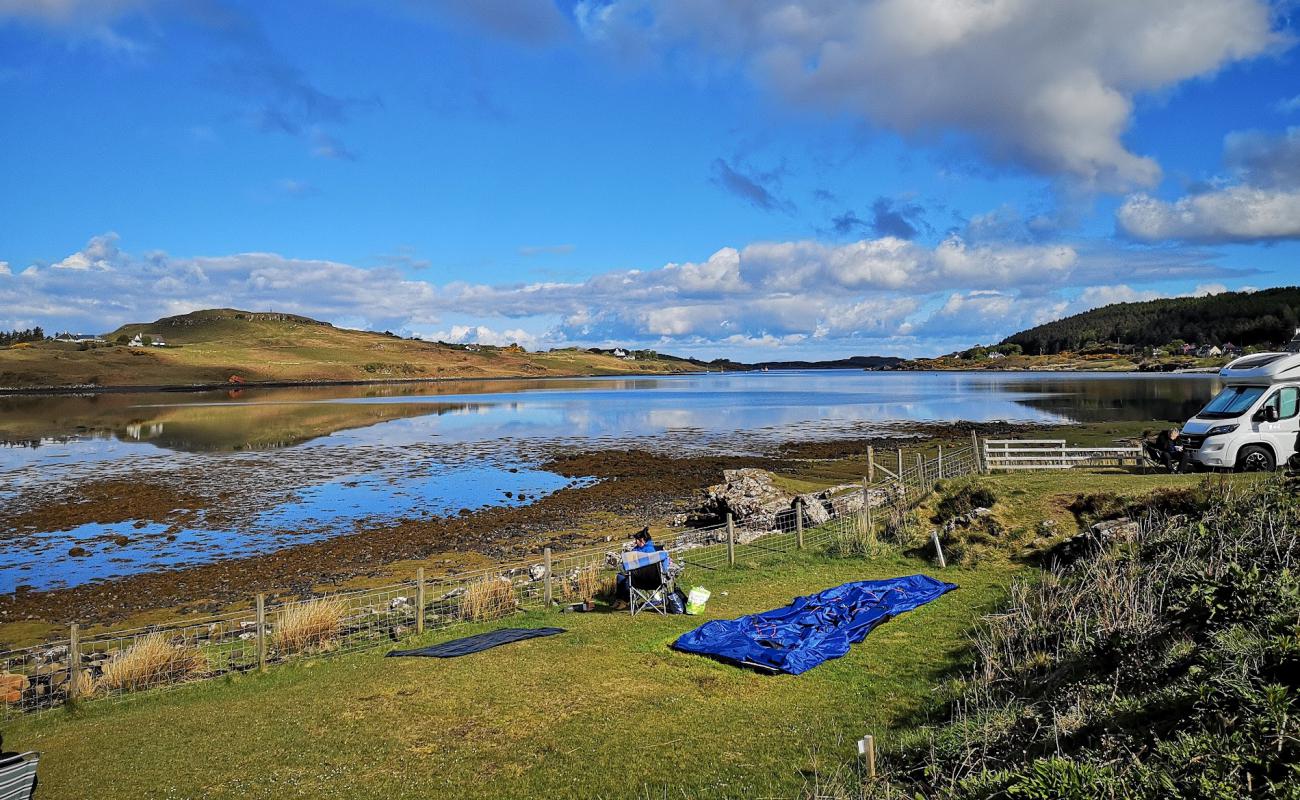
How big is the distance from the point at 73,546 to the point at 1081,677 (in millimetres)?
29728

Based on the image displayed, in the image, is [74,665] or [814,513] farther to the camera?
[814,513]

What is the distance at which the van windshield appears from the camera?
19.2 m

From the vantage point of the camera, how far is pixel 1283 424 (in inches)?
736

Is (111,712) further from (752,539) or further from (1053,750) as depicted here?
(752,539)

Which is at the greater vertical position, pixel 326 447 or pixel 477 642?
pixel 326 447

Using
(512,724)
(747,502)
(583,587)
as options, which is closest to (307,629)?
(583,587)

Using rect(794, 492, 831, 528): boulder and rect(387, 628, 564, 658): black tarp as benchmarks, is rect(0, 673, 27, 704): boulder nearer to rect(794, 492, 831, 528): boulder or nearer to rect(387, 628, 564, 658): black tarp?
rect(387, 628, 564, 658): black tarp

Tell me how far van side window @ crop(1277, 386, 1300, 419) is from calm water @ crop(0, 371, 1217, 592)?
26.2m

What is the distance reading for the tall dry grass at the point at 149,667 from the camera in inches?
473

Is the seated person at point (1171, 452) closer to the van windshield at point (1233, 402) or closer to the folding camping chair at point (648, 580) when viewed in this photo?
the van windshield at point (1233, 402)

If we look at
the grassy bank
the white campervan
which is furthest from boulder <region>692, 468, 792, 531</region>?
the grassy bank

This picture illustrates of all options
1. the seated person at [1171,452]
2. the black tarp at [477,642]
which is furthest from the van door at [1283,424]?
the black tarp at [477,642]

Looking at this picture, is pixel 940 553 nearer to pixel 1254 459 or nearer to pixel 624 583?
pixel 624 583

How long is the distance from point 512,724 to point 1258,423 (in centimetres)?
2010
